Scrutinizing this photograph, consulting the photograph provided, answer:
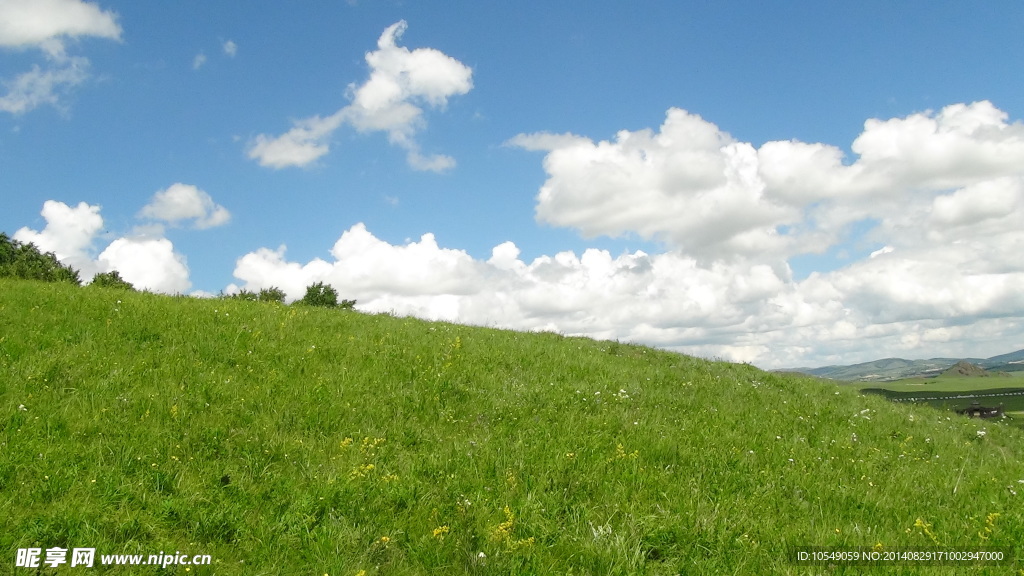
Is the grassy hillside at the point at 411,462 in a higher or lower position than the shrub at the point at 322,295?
lower

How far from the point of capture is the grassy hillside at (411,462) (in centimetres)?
583

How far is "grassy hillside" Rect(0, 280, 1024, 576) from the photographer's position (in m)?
5.83

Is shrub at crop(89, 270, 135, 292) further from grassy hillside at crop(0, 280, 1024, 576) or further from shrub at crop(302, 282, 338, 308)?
shrub at crop(302, 282, 338, 308)

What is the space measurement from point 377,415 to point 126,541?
394 cm

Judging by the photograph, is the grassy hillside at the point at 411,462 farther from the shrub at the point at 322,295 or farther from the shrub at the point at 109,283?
the shrub at the point at 322,295

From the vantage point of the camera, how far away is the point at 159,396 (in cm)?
850

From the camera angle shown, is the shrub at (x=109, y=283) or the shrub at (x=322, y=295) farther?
the shrub at (x=322, y=295)

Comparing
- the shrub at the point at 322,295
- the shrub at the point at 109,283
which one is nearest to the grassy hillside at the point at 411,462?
the shrub at the point at 109,283

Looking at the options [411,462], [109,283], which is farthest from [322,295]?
[411,462]

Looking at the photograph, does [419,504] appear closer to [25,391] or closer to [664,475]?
[664,475]

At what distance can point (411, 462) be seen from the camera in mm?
7523

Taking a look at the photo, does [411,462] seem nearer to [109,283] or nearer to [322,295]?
[109,283]

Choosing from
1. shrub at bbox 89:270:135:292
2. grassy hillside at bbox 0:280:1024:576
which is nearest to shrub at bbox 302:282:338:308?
shrub at bbox 89:270:135:292

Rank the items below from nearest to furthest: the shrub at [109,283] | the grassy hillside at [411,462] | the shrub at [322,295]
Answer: the grassy hillside at [411,462] < the shrub at [109,283] < the shrub at [322,295]
